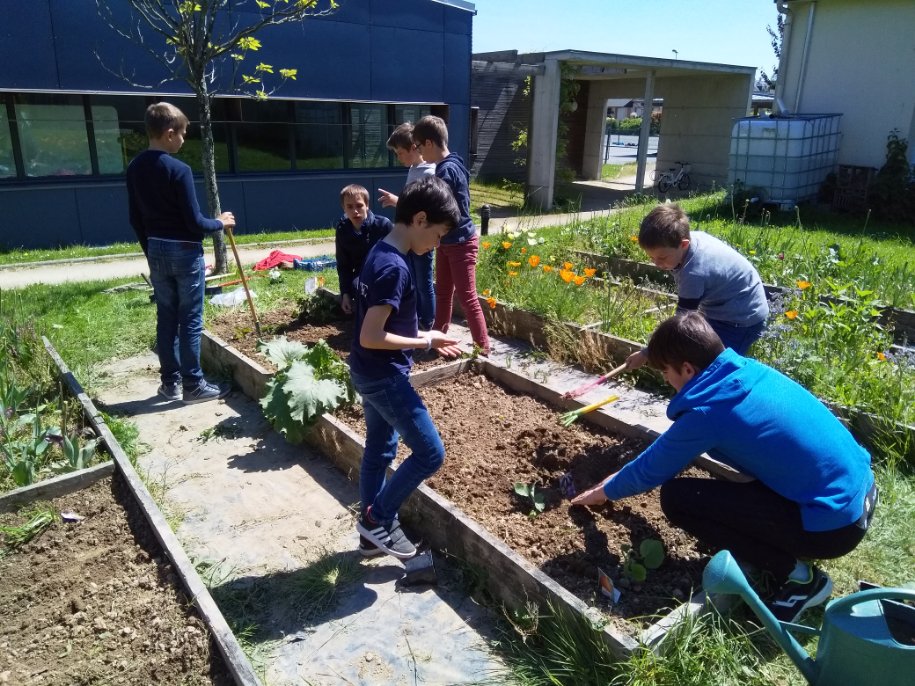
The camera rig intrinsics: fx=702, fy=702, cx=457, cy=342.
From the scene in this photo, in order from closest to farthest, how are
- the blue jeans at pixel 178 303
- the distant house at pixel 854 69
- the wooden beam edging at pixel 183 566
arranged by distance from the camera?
1. the wooden beam edging at pixel 183 566
2. the blue jeans at pixel 178 303
3. the distant house at pixel 854 69

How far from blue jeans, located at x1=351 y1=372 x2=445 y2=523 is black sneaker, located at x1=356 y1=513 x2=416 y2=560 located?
0.04 meters

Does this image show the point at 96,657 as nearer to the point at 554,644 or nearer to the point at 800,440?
the point at 554,644

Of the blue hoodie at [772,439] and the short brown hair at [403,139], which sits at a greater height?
the short brown hair at [403,139]

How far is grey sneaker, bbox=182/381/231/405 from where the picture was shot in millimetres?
5098

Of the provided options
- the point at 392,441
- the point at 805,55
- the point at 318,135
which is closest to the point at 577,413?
the point at 392,441

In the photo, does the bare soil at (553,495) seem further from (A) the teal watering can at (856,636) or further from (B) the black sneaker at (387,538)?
(A) the teal watering can at (856,636)

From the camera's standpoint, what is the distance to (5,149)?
10398mm

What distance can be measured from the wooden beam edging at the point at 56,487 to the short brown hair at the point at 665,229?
10.1ft

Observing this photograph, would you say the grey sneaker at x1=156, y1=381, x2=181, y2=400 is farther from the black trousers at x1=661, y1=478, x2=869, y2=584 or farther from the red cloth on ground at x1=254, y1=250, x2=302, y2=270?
the red cloth on ground at x1=254, y1=250, x2=302, y2=270

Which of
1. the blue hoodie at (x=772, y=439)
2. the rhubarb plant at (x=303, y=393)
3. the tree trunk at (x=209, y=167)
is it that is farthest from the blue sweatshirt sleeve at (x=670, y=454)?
the tree trunk at (x=209, y=167)

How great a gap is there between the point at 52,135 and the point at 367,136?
5.32 meters

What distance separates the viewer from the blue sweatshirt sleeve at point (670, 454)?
258 centimetres

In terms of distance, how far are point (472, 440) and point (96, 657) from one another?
2.18 metres

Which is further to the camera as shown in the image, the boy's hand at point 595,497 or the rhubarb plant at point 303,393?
the rhubarb plant at point 303,393
